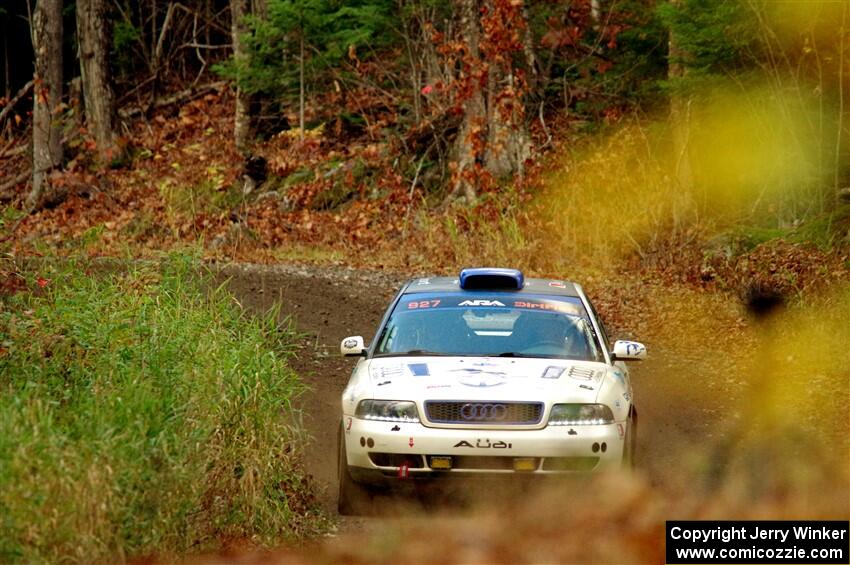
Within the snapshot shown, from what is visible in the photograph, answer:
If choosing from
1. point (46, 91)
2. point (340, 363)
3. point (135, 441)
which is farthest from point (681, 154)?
point (46, 91)

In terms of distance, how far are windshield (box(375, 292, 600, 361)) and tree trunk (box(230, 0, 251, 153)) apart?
65.6 feet

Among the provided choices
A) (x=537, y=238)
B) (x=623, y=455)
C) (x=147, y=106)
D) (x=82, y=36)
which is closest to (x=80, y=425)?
(x=623, y=455)

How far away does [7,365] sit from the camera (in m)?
8.90

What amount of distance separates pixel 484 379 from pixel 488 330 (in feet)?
5.33

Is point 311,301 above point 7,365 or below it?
below

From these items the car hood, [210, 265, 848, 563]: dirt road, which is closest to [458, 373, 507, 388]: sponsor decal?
the car hood

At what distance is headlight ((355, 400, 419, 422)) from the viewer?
8273 mm

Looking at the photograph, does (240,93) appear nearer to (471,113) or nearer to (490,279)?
(471,113)

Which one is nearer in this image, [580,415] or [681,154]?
[580,415]

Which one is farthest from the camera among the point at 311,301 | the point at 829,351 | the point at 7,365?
the point at 311,301

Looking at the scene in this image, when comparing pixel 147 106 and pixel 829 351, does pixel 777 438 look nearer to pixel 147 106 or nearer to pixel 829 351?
pixel 829 351

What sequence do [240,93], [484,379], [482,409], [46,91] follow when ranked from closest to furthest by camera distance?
[482,409], [484,379], [46,91], [240,93]

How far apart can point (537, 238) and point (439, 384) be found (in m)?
12.6

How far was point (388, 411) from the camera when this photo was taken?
8.34 metres
